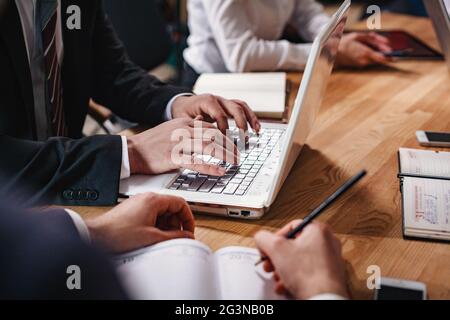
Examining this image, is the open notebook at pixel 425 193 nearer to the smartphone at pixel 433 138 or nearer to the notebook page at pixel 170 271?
the smartphone at pixel 433 138

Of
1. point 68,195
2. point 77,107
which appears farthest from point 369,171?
point 77,107

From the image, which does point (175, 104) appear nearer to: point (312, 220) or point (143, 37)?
point (312, 220)

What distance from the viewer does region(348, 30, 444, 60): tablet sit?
5.92ft

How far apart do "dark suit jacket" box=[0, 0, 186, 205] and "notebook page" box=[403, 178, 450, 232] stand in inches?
19.8

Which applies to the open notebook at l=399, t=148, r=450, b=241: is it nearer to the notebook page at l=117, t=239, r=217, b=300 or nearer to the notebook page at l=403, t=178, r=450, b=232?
the notebook page at l=403, t=178, r=450, b=232

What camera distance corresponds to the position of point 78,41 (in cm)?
136

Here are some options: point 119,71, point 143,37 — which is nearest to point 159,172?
point 119,71

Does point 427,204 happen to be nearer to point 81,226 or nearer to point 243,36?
point 81,226

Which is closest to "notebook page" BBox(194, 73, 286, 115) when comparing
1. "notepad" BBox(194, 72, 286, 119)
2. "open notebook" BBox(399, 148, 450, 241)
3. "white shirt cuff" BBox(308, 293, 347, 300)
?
"notepad" BBox(194, 72, 286, 119)

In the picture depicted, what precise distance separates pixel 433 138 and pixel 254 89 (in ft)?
1.61

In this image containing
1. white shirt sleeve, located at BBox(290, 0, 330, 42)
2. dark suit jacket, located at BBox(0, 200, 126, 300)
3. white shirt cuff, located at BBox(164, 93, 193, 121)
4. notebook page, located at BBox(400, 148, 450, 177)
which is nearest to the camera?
dark suit jacket, located at BBox(0, 200, 126, 300)

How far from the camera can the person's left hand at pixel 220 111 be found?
1153 millimetres

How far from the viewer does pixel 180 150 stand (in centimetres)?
99
